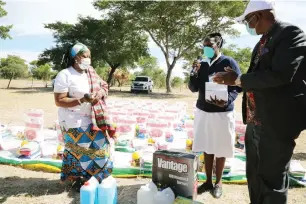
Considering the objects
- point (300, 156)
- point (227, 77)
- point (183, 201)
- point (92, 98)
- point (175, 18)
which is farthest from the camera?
point (175, 18)

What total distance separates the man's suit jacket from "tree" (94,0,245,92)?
887 inches

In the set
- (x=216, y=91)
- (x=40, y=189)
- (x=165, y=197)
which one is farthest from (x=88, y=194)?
(x=216, y=91)

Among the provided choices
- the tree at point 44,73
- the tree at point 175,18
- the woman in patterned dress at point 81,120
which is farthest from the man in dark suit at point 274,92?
the tree at point 44,73

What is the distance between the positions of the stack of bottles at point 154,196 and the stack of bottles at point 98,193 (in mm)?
272

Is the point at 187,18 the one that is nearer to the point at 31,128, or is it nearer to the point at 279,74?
the point at 31,128

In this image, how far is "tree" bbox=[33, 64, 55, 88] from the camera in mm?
48284

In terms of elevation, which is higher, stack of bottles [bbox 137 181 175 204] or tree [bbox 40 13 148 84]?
tree [bbox 40 13 148 84]

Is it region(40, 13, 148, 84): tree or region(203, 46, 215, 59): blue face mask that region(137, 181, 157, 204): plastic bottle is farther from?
region(40, 13, 148, 84): tree

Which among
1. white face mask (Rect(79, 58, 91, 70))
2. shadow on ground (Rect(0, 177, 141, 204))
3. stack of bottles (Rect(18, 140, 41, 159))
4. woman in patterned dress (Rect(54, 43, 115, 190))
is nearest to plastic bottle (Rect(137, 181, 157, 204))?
shadow on ground (Rect(0, 177, 141, 204))

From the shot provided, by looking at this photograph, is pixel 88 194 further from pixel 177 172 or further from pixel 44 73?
pixel 44 73

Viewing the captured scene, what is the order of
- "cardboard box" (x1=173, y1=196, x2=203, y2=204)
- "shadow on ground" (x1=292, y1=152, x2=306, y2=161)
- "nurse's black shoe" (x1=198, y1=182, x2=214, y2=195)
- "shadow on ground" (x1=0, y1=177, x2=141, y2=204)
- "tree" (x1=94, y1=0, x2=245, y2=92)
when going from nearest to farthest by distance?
"cardboard box" (x1=173, y1=196, x2=203, y2=204) → "shadow on ground" (x1=0, y1=177, x2=141, y2=204) → "nurse's black shoe" (x1=198, y1=182, x2=214, y2=195) → "shadow on ground" (x1=292, y1=152, x2=306, y2=161) → "tree" (x1=94, y1=0, x2=245, y2=92)

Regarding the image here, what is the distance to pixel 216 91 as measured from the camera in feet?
10.2

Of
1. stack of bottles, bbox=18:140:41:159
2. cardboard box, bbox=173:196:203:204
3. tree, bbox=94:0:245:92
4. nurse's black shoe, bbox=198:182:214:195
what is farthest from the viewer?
tree, bbox=94:0:245:92

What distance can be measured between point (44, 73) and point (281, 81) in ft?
167
